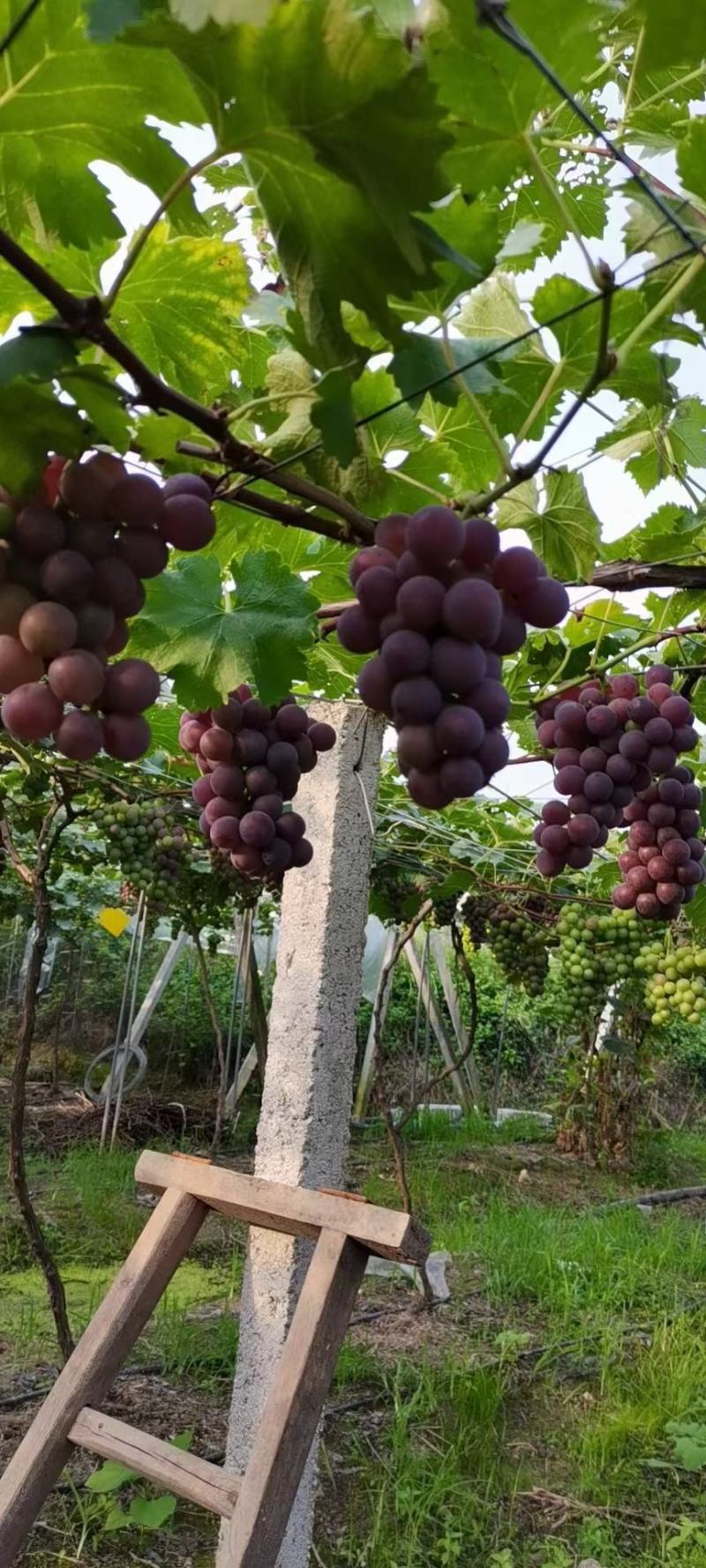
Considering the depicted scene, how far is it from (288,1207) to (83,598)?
160cm

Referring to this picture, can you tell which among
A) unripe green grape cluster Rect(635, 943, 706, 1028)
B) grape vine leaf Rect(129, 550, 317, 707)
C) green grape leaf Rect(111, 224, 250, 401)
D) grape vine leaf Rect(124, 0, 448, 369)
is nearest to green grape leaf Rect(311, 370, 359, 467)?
grape vine leaf Rect(124, 0, 448, 369)

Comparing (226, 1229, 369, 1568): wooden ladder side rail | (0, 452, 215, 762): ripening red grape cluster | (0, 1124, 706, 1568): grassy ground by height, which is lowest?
(0, 1124, 706, 1568): grassy ground

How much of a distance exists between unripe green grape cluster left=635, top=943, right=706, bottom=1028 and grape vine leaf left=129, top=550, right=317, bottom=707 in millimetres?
3542

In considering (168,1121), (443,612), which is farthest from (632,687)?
(168,1121)

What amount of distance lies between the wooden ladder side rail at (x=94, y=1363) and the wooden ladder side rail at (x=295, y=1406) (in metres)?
0.37

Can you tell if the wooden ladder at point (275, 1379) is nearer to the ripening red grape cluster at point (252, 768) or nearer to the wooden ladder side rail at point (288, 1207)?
the wooden ladder side rail at point (288, 1207)

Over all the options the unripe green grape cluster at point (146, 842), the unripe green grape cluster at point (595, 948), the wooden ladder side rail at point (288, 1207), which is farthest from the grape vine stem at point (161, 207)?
the unripe green grape cluster at point (595, 948)

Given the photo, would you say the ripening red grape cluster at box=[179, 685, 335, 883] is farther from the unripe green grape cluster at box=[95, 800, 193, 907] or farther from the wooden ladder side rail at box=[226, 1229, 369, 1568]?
the unripe green grape cluster at box=[95, 800, 193, 907]

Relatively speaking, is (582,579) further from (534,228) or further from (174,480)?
A: (174,480)

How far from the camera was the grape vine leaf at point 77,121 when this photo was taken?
622 mm

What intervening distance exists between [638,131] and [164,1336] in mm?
4002

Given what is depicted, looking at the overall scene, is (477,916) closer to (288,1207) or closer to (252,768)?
(288,1207)

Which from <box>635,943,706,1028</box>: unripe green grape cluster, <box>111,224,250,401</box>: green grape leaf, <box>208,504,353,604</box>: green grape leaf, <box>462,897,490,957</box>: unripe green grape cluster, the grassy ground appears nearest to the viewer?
<box>111,224,250,401</box>: green grape leaf

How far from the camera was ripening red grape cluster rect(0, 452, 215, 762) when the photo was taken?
63 cm
